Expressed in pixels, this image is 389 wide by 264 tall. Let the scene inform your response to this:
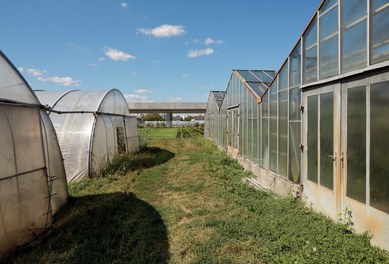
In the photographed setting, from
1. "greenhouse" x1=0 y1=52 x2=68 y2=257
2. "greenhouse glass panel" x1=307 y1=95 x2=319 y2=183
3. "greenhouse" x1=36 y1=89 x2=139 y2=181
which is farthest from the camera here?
"greenhouse" x1=36 y1=89 x2=139 y2=181

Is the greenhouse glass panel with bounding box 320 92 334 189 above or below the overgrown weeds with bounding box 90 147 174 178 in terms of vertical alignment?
above

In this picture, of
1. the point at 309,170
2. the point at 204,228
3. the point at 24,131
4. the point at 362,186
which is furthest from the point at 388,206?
the point at 24,131

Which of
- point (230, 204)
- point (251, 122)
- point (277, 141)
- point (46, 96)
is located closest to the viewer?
point (230, 204)

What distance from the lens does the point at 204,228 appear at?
518 centimetres

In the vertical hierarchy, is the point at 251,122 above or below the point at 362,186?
above

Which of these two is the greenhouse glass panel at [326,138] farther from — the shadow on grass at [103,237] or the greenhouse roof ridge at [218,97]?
the greenhouse roof ridge at [218,97]

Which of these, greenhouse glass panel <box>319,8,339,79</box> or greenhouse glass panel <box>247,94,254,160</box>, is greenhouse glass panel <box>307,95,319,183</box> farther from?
greenhouse glass panel <box>247,94,254,160</box>

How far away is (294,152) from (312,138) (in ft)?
3.13

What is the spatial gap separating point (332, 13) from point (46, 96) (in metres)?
11.7

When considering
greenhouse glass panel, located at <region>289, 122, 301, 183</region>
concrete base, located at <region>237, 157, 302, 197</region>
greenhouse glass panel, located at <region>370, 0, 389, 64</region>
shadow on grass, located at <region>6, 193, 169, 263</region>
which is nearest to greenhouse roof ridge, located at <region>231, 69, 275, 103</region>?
concrete base, located at <region>237, 157, 302, 197</region>

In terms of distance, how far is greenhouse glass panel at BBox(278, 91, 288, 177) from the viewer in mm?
7021

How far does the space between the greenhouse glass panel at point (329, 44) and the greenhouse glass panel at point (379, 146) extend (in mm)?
1201

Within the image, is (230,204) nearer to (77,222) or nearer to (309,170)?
(309,170)

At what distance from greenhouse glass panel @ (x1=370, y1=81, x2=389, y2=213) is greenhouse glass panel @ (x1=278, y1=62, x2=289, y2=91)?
3.24 meters
